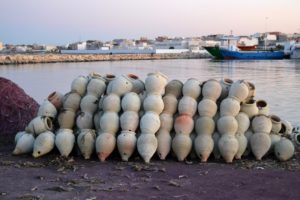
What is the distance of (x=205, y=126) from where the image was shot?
7.11 m

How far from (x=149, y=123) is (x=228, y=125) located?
1.10m

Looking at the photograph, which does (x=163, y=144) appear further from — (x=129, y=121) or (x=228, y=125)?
(x=228, y=125)

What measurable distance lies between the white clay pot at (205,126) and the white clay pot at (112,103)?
1.17m

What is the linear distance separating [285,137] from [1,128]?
4.83 meters

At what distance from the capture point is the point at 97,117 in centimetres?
744

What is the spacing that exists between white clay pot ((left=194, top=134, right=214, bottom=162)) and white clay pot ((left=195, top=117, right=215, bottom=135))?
12 centimetres

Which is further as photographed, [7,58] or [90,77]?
[7,58]

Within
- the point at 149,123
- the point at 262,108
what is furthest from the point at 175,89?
the point at 262,108

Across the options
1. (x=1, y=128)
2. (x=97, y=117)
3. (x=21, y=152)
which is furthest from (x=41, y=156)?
(x=1, y=128)

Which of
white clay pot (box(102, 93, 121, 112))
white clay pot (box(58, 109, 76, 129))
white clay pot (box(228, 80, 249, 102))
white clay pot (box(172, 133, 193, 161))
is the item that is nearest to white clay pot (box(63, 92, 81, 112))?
white clay pot (box(58, 109, 76, 129))

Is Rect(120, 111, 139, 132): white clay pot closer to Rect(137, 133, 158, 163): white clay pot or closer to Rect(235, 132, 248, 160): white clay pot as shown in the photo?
Rect(137, 133, 158, 163): white clay pot

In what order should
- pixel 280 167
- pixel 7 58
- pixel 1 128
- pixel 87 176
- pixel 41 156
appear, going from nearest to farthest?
pixel 87 176 → pixel 280 167 → pixel 41 156 → pixel 1 128 → pixel 7 58

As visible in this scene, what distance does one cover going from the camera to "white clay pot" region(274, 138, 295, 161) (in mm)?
7016

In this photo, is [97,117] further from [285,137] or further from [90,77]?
[285,137]
